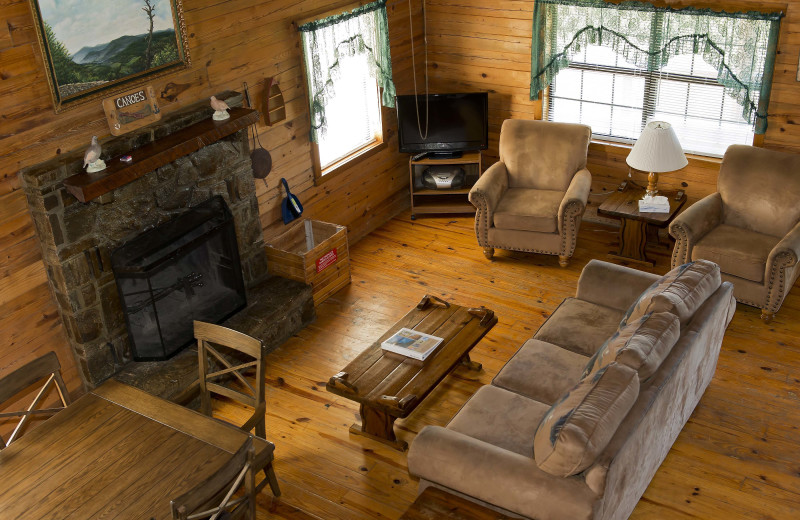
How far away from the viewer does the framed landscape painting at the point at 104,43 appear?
12.7ft

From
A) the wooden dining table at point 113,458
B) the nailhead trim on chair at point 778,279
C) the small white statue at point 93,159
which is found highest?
the small white statue at point 93,159

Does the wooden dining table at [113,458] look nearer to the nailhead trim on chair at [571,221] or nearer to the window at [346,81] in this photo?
the window at [346,81]

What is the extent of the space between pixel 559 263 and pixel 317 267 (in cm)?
188

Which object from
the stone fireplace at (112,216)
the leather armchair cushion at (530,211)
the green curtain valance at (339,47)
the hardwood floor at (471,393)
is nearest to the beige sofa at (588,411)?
the hardwood floor at (471,393)

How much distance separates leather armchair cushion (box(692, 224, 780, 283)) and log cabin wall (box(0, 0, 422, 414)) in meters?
2.70

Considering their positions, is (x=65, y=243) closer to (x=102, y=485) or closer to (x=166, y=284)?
(x=166, y=284)

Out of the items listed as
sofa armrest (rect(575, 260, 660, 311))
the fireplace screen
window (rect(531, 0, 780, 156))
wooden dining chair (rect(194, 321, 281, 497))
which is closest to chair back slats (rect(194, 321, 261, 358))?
wooden dining chair (rect(194, 321, 281, 497))

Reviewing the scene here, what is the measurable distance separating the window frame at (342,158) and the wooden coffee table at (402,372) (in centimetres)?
171

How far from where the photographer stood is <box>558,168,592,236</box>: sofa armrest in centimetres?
573

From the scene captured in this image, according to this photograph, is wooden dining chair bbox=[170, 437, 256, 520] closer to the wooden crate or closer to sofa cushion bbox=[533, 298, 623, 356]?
sofa cushion bbox=[533, 298, 623, 356]

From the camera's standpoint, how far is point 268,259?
5.53 m

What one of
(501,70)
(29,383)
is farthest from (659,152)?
(29,383)

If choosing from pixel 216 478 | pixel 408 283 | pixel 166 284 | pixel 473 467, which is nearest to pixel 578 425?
pixel 473 467

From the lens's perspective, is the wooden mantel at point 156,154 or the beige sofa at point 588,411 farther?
the wooden mantel at point 156,154
